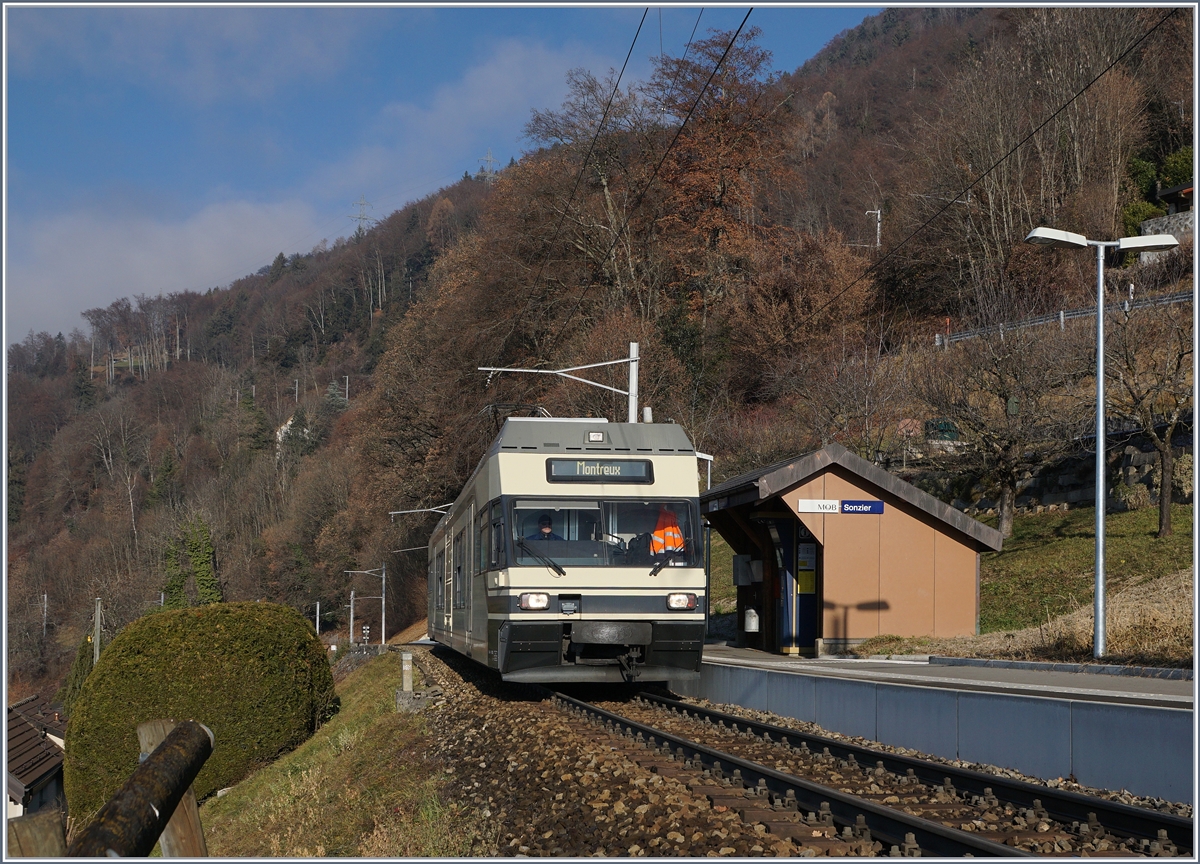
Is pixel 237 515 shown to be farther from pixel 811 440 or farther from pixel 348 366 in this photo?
pixel 811 440

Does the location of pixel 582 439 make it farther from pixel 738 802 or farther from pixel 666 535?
pixel 738 802

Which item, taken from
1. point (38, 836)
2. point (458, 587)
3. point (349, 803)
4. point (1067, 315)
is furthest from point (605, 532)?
point (1067, 315)

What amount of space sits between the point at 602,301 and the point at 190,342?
432ft

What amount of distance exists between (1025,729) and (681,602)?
18.2 ft

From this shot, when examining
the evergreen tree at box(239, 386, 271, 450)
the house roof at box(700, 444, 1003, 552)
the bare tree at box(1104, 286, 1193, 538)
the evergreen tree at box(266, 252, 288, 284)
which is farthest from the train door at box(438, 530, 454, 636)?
the evergreen tree at box(266, 252, 288, 284)

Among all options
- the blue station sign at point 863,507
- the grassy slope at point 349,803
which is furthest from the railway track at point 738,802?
the blue station sign at point 863,507

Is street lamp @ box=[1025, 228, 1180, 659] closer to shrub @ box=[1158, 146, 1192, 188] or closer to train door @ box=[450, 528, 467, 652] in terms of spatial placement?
train door @ box=[450, 528, 467, 652]

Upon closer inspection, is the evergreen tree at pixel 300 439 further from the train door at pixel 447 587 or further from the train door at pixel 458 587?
the train door at pixel 458 587

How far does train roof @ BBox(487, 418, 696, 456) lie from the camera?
1457cm

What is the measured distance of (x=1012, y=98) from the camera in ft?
182

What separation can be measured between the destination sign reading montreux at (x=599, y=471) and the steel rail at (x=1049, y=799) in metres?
4.80

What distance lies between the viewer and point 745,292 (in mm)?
51906

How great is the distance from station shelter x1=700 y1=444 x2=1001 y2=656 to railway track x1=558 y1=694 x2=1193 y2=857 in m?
9.26

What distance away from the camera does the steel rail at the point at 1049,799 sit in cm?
646
